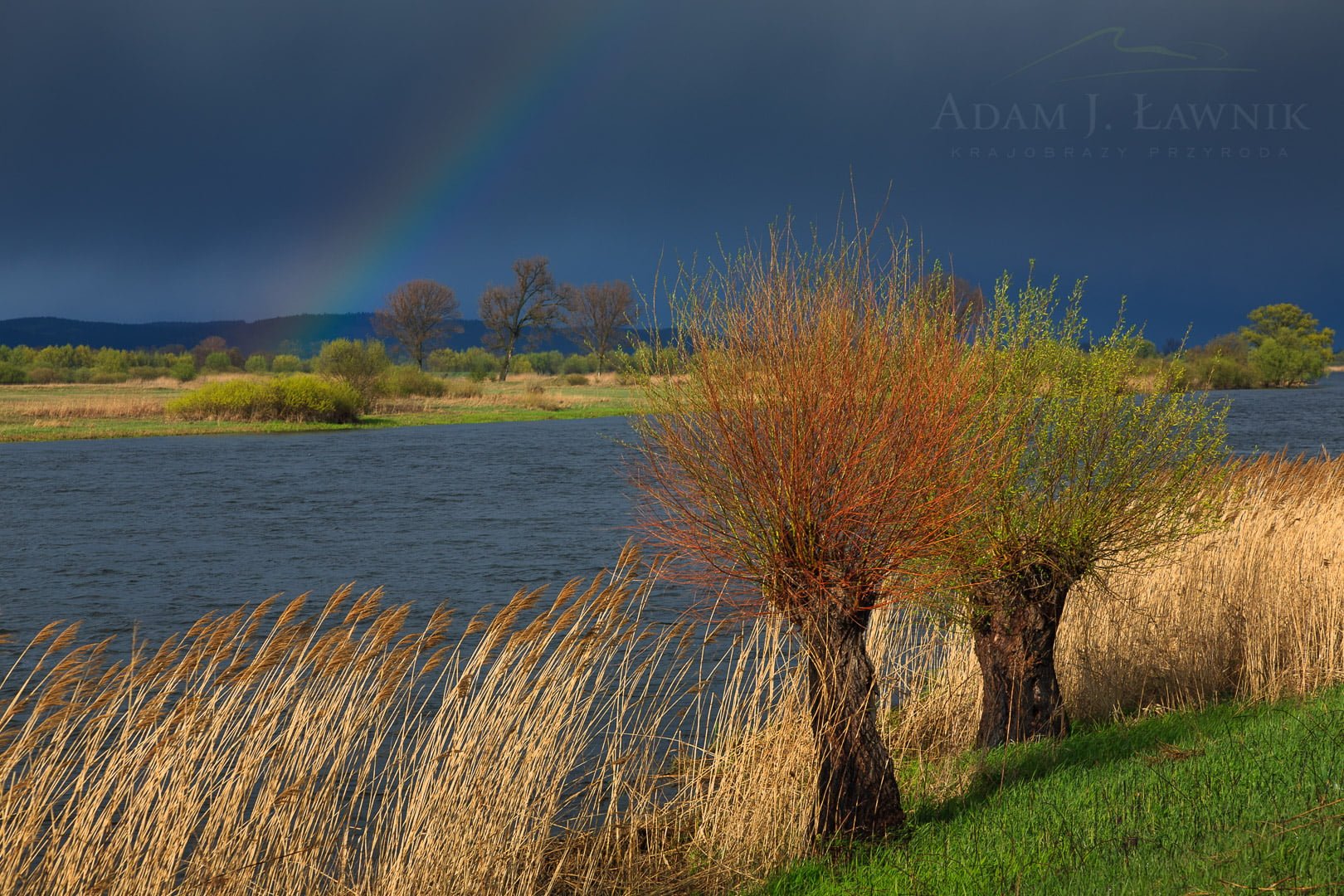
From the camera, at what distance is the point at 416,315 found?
118 metres

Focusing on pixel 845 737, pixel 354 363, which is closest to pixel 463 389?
pixel 354 363

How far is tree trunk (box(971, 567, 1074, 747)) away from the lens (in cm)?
952

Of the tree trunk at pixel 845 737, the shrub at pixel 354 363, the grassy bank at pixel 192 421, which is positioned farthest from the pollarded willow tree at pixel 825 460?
the shrub at pixel 354 363

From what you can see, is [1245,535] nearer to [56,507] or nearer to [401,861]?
[401,861]

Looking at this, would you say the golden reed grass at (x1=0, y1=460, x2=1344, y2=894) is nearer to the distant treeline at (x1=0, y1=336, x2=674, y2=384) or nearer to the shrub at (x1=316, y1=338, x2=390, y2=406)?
the shrub at (x1=316, y1=338, x2=390, y2=406)

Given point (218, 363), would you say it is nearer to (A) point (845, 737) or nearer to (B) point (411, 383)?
(B) point (411, 383)

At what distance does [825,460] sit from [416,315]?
115 metres

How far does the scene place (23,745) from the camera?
21.4ft

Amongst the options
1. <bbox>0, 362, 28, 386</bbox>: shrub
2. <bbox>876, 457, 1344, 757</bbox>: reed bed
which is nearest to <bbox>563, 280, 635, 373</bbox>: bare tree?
<bbox>0, 362, 28, 386</bbox>: shrub

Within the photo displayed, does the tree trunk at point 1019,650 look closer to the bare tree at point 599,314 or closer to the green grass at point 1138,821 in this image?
the green grass at point 1138,821

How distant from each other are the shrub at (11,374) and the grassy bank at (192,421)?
13.6 feet

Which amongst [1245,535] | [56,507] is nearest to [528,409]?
[56,507]

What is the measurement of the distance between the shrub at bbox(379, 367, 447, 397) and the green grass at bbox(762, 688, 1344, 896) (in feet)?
221

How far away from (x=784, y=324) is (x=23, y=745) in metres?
5.36
